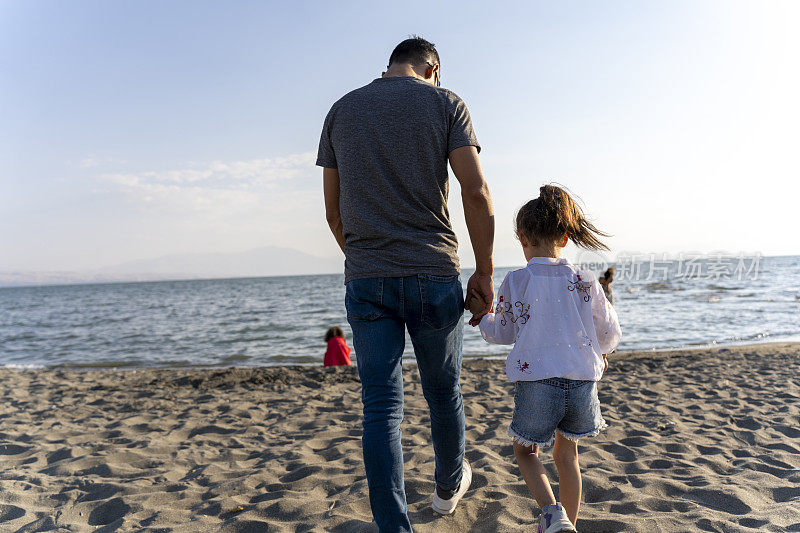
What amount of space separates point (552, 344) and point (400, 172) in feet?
2.90

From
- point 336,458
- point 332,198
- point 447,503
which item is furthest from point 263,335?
point 332,198

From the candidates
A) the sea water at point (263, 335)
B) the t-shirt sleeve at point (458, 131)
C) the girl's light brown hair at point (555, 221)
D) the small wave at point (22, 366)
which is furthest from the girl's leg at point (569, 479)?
the small wave at point (22, 366)

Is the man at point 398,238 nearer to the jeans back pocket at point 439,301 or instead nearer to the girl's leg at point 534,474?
the jeans back pocket at point 439,301

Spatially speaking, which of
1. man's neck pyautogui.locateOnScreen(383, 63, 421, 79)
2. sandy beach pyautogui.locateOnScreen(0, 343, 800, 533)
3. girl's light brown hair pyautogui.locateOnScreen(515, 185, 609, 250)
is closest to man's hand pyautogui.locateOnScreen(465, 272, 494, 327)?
girl's light brown hair pyautogui.locateOnScreen(515, 185, 609, 250)

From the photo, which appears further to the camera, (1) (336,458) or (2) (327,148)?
(1) (336,458)

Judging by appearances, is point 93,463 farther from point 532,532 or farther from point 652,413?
point 652,413

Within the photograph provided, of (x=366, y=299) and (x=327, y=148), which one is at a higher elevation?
(x=327, y=148)

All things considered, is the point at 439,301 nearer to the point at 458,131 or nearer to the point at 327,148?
the point at 458,131

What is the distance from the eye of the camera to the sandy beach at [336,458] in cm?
249

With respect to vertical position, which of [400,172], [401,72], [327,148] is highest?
[401,72]

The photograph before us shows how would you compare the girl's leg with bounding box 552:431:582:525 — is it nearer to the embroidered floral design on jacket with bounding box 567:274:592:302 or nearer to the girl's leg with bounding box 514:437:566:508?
the girl's leg with bounding box 514:437:566:508

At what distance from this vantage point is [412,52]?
2.17m

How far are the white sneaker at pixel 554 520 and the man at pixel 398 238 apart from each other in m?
0.54

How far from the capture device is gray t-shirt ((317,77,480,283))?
1954mm
